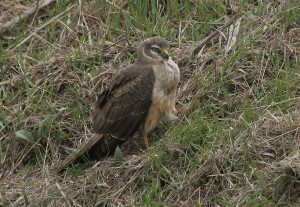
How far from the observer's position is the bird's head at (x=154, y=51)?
7645 mm

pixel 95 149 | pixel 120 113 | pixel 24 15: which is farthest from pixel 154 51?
pixel 24 15

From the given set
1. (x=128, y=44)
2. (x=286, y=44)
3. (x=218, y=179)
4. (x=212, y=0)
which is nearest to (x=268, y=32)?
(x=286, y=44)

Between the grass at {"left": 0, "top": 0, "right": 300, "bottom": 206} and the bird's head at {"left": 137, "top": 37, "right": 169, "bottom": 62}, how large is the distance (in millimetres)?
461

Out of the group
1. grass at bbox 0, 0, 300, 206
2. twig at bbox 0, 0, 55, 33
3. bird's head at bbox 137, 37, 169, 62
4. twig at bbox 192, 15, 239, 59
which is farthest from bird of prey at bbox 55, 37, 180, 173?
twig at bbox 0, 0, 55, 33

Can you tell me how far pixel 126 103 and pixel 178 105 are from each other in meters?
0.53

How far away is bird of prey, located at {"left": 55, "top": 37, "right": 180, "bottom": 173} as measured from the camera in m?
7.53

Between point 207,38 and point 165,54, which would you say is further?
point 207,38

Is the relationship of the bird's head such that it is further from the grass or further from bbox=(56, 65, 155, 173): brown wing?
the grass

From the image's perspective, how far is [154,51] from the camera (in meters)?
7.68

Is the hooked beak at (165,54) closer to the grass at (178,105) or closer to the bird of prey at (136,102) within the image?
the bird of prey at (136,102)

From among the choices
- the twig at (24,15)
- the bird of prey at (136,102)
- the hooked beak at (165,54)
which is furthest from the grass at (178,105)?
the hooked beak at (165,54)

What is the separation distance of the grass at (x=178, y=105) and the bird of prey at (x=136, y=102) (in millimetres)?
160

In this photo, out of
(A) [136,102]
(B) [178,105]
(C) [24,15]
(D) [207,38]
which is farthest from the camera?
(C) [24,15]

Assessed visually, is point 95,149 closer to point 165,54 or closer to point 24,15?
point 165,54
